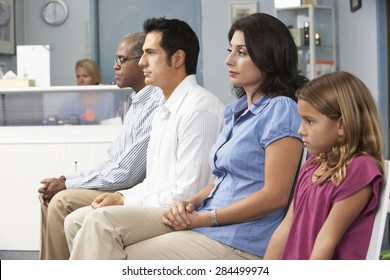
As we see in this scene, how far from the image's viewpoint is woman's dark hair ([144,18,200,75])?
2.03m

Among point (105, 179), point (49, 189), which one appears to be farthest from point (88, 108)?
point (105, 179)

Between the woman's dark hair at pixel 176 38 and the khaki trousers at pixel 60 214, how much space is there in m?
0.58

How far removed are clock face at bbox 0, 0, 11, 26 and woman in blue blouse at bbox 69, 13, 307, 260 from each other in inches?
170

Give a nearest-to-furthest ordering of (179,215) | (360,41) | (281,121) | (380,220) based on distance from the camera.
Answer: (380,220)
(281,121)
(179,215)
(360,41)

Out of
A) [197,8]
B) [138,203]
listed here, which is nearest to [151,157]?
[138,203]

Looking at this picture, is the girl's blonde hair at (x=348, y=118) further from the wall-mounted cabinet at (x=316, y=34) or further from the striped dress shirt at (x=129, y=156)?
the wall-mounted cabinet at (x=316, y=34)

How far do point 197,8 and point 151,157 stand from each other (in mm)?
3738

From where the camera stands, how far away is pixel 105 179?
2.29m

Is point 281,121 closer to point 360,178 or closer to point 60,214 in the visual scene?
point 360,178

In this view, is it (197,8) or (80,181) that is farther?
(197,8)

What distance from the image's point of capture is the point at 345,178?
1227mm

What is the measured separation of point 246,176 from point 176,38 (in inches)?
25.0

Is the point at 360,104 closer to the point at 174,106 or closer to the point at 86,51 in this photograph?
the point at 174,106

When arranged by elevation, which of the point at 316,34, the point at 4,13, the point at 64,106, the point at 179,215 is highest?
the point at 4,13
